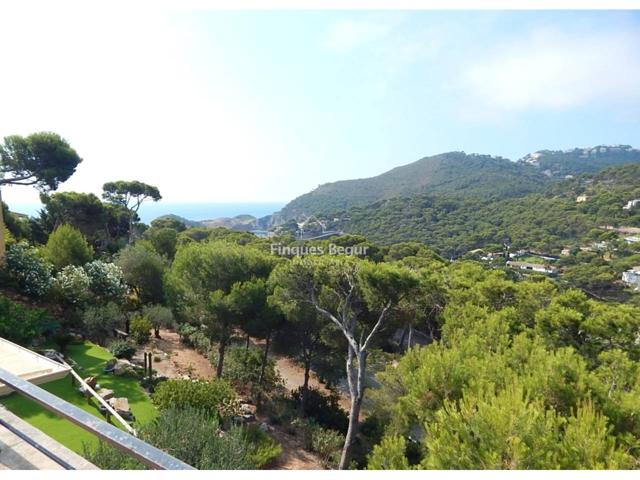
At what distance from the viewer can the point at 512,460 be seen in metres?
3.04

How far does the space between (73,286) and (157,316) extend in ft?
11.2

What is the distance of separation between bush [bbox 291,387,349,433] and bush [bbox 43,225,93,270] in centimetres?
1106

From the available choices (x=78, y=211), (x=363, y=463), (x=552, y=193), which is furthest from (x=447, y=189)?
(x=363, y=463)

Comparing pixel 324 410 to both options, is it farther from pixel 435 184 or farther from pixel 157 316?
pixel 435 184

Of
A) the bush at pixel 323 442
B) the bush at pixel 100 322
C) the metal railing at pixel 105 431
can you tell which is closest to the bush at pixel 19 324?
the bush at pixel 100 322

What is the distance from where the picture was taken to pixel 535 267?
4353 centimetres

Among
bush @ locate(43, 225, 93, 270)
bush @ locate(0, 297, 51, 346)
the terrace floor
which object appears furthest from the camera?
bush @ locate(43, 225, 93, 270)

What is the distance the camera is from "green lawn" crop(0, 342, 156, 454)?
17.6ft

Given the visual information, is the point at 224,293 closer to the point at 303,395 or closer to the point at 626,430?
the point at 303,395

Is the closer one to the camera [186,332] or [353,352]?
[353,352]

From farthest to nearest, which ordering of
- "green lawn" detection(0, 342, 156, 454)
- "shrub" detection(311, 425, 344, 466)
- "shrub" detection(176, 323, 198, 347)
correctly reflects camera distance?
"shrub" detection(176, 323, 198, 347) → "shrub" detection(311, 425, 344, 466) → "green lawn" detection(0, 342, 156, 454)

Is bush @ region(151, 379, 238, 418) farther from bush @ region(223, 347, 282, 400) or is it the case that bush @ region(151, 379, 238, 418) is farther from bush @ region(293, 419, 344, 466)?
bush @ region(223, 347, 282, 400)

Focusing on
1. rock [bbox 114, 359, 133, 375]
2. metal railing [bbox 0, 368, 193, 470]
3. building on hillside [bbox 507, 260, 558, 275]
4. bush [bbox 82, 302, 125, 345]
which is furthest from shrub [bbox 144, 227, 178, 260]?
building on hillside [bbox 507, 260, 558, 275]

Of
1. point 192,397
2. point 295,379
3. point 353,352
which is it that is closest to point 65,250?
point 295,379
